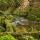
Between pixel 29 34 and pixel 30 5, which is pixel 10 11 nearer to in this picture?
pixel 30 5

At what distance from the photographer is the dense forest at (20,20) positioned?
2963mm

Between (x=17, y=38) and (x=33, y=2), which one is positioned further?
(x=33, y=2)

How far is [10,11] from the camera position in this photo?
460 cm

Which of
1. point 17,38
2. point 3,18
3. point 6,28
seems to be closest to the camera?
point 17,38

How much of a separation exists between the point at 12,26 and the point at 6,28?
0.47ft

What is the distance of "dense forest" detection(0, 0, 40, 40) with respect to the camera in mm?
2963

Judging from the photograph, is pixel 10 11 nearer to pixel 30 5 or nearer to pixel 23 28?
pixel 30 5

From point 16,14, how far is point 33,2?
708 millimetres

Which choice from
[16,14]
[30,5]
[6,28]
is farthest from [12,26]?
[30,5]

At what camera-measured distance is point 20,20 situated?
399cm

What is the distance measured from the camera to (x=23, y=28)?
3615mm

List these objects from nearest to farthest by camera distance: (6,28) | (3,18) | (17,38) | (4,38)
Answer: (4,38) < (17,38) < (6,28) < (3,18)

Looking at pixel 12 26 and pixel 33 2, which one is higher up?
pixel 33 2

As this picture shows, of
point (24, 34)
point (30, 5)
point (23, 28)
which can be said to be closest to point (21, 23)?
point (23, 28)
